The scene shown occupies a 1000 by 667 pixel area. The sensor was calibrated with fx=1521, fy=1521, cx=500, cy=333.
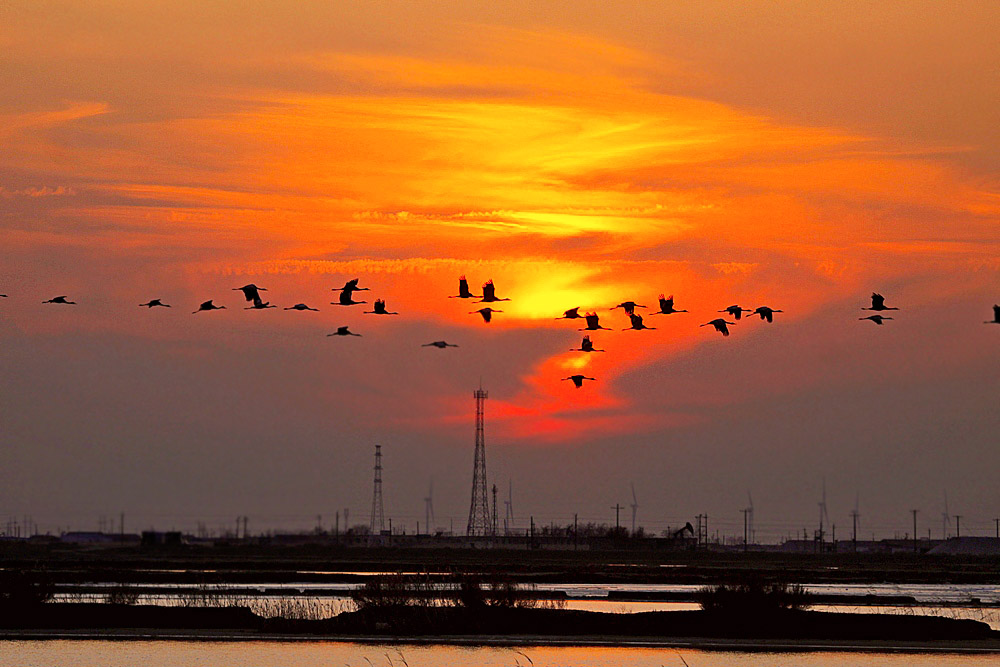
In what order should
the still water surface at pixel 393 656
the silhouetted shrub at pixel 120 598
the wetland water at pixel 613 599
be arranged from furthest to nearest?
the wetland water at pixel 613 599 → the silhouetted shrub at pixel 120 598 → the still water surface at pixel 393 656

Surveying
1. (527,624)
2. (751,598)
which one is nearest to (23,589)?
(527,624)

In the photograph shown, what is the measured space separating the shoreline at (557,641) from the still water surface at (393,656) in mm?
814

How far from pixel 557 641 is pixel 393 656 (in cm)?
611

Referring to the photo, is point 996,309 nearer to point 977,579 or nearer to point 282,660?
point 282,660

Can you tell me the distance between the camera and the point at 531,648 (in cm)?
4766

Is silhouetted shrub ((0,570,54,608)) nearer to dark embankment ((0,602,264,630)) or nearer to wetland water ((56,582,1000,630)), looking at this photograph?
dark embankment ((0,602,264,630))

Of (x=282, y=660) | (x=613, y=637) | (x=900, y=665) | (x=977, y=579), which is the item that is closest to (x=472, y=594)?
(x=613, y=637)

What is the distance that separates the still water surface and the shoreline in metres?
0.81

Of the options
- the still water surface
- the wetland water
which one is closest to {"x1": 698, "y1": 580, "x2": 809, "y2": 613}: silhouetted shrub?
the still water surface

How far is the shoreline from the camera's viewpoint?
48.4 meters

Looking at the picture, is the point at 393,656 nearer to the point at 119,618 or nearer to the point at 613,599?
the point at 119,618

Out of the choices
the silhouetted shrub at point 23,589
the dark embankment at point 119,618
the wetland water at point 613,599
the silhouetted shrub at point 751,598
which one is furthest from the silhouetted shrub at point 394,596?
the silhouetted shrub at point 23,589

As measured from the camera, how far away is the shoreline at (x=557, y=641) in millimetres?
48438

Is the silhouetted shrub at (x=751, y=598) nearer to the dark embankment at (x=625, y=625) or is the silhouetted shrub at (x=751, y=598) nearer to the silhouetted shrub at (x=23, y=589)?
the dark embankment at (x=625, y=625)
